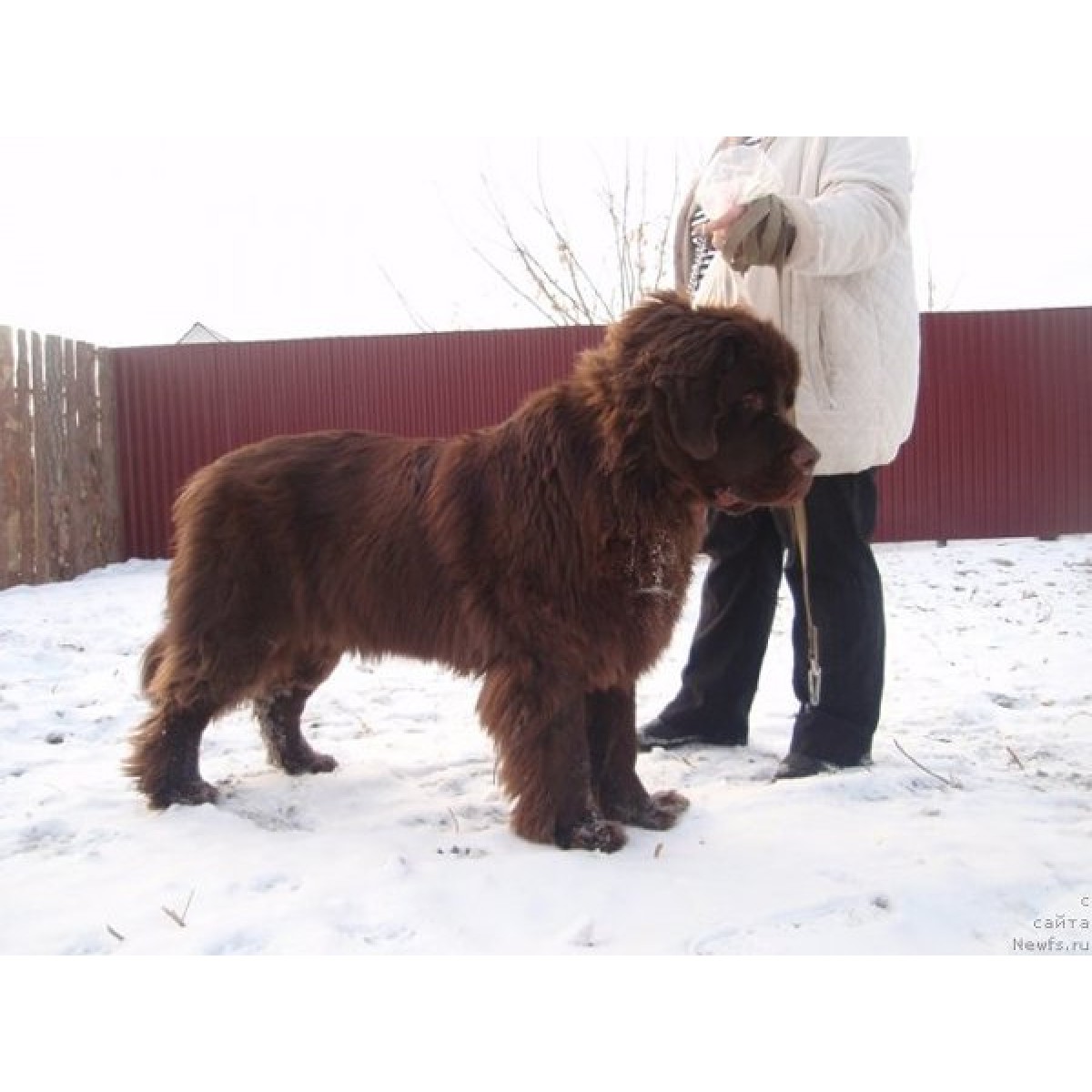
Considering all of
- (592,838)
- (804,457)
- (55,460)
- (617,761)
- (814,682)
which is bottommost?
(592,838)

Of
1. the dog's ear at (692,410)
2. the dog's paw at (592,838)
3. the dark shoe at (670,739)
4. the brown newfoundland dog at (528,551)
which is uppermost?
the dog's ear at (692,410)

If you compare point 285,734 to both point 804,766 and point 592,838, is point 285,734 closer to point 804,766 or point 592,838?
point 592,838

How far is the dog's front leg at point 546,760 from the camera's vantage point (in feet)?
9.04

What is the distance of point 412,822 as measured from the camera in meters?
2.99

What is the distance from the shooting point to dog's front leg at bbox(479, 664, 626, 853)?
2756 mm

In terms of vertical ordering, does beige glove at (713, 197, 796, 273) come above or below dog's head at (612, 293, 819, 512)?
above

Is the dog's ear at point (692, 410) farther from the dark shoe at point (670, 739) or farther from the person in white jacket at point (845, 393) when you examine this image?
the dark shoe at point (670, 739)

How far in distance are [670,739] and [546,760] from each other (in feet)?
4.05

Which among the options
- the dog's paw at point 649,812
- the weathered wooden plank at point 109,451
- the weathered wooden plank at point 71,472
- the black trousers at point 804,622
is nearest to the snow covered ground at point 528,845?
the dog's paw at point 649,812

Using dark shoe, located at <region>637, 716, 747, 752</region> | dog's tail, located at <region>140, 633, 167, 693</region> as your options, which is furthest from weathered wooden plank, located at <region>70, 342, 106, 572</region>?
dark shoe, located at <region>637, 716, 747, 752</region>

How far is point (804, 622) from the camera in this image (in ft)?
12.0

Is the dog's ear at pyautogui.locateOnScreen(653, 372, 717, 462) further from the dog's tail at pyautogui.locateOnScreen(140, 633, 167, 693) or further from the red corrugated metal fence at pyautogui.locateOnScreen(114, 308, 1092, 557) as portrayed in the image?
the red corrugated metal fence at pyautogui.locateOnScreen(114, 308, 1092, 557)

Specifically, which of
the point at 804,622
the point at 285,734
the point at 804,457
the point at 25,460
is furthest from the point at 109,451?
the point at 804,457

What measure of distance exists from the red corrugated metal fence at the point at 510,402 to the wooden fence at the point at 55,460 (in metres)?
0.37
